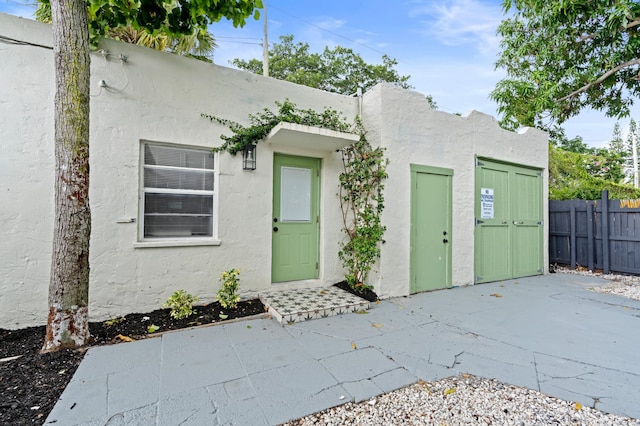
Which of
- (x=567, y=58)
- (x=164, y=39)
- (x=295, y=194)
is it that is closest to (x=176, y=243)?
(x=295, y=194)

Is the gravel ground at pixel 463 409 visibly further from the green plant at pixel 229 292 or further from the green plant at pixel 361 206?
the green plant at pixel 361 206

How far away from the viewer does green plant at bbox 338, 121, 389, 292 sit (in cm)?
468

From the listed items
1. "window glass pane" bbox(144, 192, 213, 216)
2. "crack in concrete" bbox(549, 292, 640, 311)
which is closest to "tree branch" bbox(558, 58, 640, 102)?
"crack in concrete" bbox(549, 292, 640, 311)

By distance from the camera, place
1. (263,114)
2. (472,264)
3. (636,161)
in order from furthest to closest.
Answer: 1. (636,161)
2. (472,264)
3. (263,114)

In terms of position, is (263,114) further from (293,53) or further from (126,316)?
(293,53)

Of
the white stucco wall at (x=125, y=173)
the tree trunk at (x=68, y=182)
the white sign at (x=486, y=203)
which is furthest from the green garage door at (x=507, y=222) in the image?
the tree trunk at (x=68, y=182)

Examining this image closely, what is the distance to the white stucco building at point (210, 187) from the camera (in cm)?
331

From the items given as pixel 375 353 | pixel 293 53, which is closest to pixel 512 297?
pixel 375 353

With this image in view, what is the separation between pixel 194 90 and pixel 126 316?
322 cm

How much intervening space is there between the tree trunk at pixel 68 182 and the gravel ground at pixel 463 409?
2496 millimetres

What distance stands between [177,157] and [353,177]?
111 inches

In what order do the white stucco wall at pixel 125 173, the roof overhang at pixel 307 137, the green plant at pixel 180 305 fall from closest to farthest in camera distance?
the white stucco wall at pixel 125 173, the green plant at pixel 180 305, the roof overhang at pixel 307 137

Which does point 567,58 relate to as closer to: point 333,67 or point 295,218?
point 295,218

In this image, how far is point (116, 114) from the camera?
144 inches
